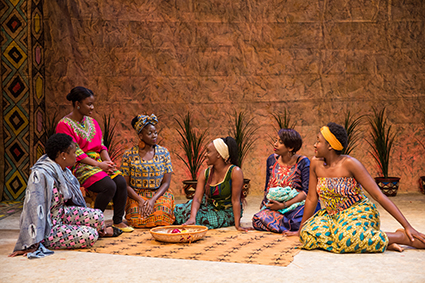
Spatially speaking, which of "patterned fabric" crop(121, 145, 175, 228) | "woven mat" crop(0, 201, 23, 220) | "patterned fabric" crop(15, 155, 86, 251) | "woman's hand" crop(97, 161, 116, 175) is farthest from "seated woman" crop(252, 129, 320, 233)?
"woven mat" crop(0, 201, 23, 220)

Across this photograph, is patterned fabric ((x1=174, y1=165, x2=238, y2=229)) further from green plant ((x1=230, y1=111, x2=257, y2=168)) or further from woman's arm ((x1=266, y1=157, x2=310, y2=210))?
green plant ((x1=230, y1=111, x2=257, y2=168))

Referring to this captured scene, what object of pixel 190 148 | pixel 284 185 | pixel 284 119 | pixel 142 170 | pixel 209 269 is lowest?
pixel 209 269

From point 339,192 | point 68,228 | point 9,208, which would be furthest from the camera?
point 9,208

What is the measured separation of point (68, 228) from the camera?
12.5 feet

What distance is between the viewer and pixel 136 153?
16.1 feet

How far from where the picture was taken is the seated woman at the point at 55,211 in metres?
3.60

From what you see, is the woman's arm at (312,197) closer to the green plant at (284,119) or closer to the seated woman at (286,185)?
the seated woman at (286,185)

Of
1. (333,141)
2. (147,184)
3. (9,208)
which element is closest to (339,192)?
(333,141)

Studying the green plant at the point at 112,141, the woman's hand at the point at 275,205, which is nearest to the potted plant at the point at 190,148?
the green plant at the point at 112,141

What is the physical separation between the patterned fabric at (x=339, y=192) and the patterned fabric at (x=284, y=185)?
60 cm

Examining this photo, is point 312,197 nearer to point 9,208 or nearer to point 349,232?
point 349,232

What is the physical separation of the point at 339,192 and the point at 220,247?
3.46 ft

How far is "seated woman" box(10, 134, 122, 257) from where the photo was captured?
11.8 ft

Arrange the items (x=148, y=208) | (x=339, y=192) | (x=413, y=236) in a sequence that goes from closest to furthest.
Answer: (x=413, y=236)
(x=339, y=192)
(x=148, y=208)
